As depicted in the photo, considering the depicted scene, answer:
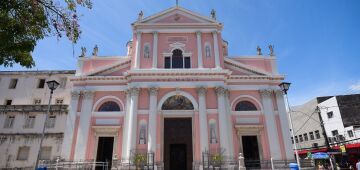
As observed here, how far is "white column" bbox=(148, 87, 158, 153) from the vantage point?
19.0 metres

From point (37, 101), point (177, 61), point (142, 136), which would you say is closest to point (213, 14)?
point (177, 61)

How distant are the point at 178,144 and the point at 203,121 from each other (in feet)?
9.97

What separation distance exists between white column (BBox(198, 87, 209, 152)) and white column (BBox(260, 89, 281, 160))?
529 centimetres

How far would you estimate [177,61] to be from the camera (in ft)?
76.0

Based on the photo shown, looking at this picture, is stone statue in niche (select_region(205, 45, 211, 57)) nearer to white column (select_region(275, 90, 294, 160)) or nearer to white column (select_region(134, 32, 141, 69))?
white column (select_region(134, 32, 141, 69))

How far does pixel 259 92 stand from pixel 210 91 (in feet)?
14.8

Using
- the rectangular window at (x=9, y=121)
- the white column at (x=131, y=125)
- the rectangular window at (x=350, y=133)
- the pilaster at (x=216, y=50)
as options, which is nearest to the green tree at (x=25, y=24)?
the white column at (x=131, y=125)

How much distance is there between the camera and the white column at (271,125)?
20.2 metres

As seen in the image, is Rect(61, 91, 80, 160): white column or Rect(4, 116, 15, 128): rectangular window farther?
Rect(4, 116, 15, 128): rectangular window

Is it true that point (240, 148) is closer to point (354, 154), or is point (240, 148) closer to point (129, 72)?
point (129, 72)

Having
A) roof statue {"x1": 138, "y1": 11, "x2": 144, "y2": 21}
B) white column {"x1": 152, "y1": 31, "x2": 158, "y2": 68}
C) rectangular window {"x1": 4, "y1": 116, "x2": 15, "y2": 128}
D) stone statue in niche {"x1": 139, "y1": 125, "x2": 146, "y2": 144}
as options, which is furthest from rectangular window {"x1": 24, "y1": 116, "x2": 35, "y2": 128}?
roof statue {"x1": 138, "y1": 11, "x2": 144, "y2": 21}

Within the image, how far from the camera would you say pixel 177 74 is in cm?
2152

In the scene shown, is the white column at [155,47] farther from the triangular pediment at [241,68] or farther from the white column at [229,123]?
the white column at [229,123]

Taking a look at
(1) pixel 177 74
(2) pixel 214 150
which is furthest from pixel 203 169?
(1) pixel 177 74
